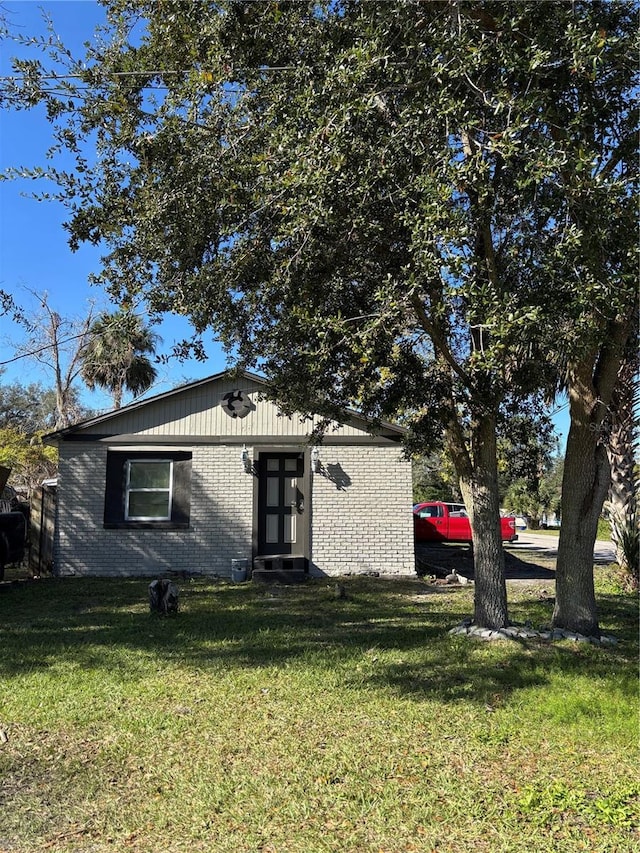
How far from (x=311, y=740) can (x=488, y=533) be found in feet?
A: 11.3

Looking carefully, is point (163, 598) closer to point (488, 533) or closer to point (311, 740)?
point (488, 533)

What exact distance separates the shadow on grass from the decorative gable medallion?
3.78 meters

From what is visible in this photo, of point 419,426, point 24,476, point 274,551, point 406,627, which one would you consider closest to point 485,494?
point 419,426

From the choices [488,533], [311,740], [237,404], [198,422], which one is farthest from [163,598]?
[237,404]

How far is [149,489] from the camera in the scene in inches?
503

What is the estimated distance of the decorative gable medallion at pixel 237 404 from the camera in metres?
12.8

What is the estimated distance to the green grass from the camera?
316cm

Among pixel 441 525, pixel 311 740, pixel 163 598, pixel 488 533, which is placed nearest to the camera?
pixel 311 740

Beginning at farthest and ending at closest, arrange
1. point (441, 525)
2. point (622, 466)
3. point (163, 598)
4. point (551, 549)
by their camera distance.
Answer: point (551, 549) < point (441, 525) < point (622, 466) < point (163, 598)

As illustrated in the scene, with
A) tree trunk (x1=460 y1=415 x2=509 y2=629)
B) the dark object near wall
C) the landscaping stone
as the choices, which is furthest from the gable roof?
the landscaping stone

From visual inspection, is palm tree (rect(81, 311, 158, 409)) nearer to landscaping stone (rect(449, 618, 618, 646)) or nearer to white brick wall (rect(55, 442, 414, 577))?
white brick wall (rect(55, 442, 414, 577))

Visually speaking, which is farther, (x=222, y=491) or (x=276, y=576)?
(x=222, y=491)

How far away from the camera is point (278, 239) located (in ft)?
18.9

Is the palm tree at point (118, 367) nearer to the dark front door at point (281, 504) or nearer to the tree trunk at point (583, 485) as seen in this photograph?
the dark front door at point (281, 504)
